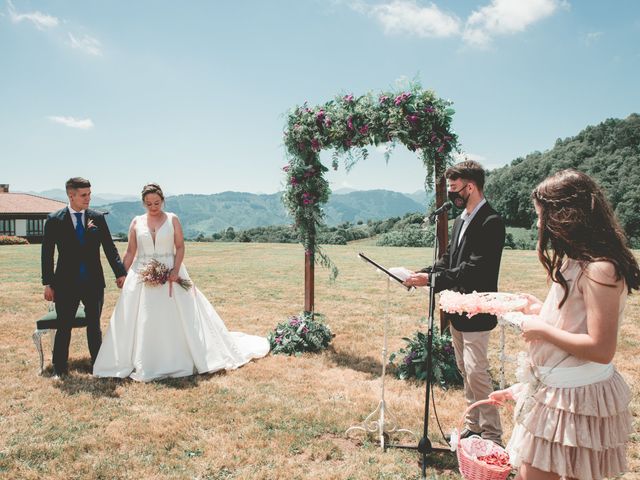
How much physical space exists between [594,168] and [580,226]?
58.5 meters

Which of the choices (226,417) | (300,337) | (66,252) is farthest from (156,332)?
(300,337)

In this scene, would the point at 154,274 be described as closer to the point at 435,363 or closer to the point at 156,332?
the point at 156,332

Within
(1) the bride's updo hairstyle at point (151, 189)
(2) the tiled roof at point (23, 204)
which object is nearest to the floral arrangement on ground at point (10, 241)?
(2) the tiled roof at point (23, 204)

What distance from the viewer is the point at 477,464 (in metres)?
3.01

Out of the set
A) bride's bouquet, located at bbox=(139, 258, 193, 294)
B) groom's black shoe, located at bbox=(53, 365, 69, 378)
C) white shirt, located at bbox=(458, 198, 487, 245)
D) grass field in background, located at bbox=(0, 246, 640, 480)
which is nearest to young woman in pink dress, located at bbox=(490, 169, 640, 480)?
white shirt, located at bbox=(458, 198, 487, 245)

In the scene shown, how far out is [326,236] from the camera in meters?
7.74

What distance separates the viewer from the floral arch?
612 cm

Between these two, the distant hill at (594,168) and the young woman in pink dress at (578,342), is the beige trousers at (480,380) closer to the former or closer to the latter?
the young woman in pink dress at (578,342)

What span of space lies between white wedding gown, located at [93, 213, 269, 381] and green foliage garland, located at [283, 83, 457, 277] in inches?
84.8

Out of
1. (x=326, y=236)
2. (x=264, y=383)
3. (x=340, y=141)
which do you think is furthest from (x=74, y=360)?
(x=340, y=141)

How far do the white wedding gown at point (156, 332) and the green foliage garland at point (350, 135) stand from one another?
2153mm

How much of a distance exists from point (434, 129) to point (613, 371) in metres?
4.35

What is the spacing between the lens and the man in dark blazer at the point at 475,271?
403 cm

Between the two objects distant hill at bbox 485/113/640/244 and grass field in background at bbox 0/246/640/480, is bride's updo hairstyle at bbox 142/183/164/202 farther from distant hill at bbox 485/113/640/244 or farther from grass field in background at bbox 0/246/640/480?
distant hill at bbox 485/113/640/244
